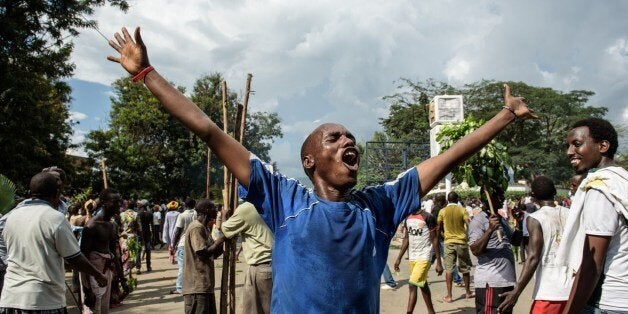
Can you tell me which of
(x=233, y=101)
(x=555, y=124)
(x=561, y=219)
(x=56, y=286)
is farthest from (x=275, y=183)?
(x=555, y=124)

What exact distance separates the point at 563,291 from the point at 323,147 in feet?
8.76

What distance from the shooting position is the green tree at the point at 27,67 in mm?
14133

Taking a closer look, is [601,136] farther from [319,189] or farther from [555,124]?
[555,124]

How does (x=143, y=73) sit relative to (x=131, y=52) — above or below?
below

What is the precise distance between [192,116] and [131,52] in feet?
1.60

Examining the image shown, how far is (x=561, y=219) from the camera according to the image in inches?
177

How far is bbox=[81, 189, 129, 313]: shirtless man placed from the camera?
17.3ft

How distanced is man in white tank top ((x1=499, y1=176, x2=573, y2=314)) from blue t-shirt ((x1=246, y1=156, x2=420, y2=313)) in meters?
2.21

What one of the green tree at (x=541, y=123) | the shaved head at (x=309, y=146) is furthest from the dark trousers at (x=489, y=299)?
the green tree at (x=541, y=123)

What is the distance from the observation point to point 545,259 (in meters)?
4.19

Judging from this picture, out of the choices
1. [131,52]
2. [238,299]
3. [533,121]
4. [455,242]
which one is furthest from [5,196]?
[533,121]

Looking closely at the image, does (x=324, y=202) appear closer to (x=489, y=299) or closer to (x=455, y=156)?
(x=455, y=156)

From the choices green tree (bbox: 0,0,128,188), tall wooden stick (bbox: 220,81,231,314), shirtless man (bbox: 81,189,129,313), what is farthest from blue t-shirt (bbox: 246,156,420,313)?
green tree (bbox: 0,0,128,188)

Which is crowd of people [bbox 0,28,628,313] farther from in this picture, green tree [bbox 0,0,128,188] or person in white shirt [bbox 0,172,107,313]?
green tree [bbox 0,0,128,188]
